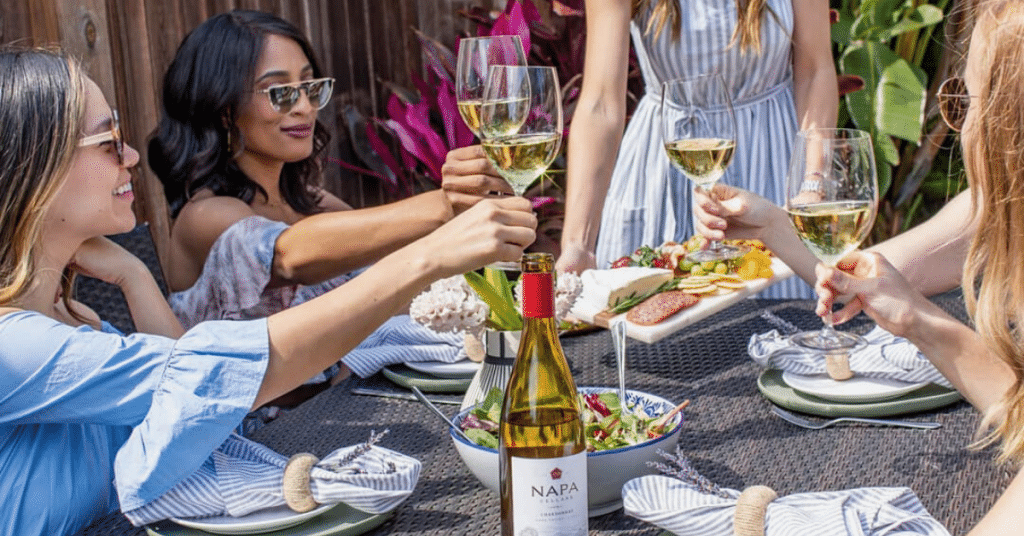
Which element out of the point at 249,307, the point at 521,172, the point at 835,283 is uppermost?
the point at 521,172

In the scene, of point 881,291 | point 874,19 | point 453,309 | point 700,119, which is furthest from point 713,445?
point 874,19

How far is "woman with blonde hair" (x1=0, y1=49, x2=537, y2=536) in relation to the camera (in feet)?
4.34

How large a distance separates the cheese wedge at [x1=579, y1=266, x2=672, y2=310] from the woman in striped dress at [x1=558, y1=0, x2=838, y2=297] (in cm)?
29

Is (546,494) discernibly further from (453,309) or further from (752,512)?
(453,309)

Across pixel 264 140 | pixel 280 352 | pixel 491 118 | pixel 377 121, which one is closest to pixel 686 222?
pixel 264 140

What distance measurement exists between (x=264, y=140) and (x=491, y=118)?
1.34 metres

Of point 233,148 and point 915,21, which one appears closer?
point 233,148

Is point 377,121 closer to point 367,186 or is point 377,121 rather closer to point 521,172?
point 367,186

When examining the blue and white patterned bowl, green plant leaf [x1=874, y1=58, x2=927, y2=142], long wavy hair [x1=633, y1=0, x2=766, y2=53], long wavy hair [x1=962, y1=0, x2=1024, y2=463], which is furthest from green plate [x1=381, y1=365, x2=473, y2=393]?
green plant leaf [x1=874, y1=58, x2=927, y2=142]

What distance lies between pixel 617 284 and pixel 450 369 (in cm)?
36

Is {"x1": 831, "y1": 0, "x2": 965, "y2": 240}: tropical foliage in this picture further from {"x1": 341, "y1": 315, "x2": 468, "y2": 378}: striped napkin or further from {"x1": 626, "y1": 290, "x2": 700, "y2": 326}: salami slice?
{"x1": 341, "y1": 315, "x2": 468, "y2": 378}: striped napkin

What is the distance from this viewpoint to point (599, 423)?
134 cm

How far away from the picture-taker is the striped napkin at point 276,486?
1.21m

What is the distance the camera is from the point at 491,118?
60.4 inches
